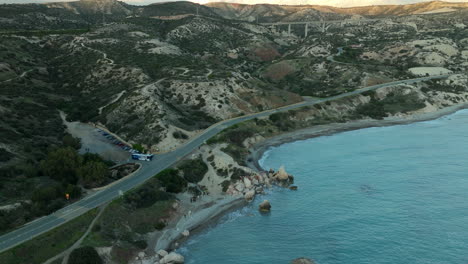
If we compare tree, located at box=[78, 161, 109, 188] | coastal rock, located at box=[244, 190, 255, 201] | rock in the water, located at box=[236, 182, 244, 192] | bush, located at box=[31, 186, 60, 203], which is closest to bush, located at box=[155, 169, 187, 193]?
tree, located at box=[78, 161, 109, 188]

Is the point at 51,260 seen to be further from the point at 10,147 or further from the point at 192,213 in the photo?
the point at 10,147

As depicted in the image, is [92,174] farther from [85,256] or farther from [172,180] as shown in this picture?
[85,256]

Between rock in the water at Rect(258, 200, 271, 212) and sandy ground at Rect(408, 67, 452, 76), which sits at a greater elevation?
sandy ground at Rect(408, 67, 452, 76)

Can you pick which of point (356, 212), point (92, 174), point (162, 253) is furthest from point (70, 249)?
point (356, 212)

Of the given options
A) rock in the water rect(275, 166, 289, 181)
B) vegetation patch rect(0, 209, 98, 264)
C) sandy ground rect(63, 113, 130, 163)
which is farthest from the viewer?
sandy ground rect(63, 113, 130, 163)

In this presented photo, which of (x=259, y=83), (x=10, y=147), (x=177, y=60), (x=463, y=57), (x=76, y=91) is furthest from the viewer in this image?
(x=463, y=57)

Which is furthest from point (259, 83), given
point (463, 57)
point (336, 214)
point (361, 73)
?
point (463, 57)

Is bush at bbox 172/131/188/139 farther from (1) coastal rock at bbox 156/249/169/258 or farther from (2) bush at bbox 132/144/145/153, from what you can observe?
(1) coastal rock at bbox 156/249/169/258
